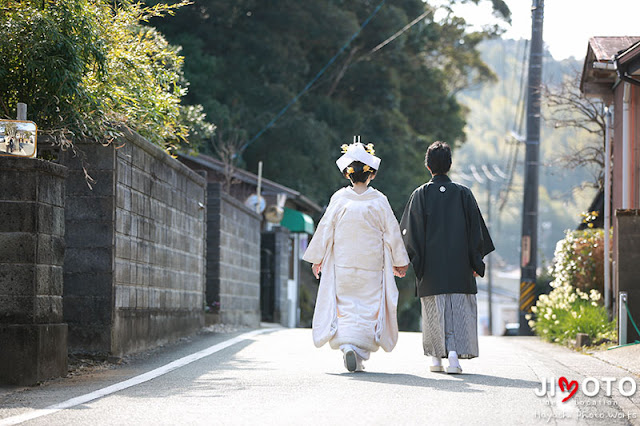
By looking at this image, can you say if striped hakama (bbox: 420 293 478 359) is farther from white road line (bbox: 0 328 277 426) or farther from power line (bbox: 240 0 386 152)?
power line (bbox: 240 0 386 152)

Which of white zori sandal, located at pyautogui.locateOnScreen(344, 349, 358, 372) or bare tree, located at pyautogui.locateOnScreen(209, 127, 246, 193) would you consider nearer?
white zori sandal, located at pyautogui.locateOnScreen(344, 349, 358, 372)

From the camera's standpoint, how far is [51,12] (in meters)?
9.01

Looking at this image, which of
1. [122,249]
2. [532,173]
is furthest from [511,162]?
[122,249]

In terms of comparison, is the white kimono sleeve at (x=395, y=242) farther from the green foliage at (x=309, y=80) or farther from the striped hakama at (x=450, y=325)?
the green foliage at (x=309, y=80)

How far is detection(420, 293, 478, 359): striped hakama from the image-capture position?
8062mm

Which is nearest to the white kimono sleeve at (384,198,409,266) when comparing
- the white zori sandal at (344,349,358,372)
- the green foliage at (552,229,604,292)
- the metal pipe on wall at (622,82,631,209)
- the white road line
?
the white zori sandal at (344,349,358,372)

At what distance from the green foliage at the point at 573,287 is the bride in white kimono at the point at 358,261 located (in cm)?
548

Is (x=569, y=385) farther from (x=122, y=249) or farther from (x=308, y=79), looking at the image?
(x=308, y=79)

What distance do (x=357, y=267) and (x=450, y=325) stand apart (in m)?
0.96

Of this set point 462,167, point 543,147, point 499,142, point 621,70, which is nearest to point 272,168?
point 621,70

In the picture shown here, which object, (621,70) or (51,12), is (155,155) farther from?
(621,70)

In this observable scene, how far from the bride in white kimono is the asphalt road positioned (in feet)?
1.26

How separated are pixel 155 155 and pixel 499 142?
146m

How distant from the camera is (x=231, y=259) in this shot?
1650 cm
